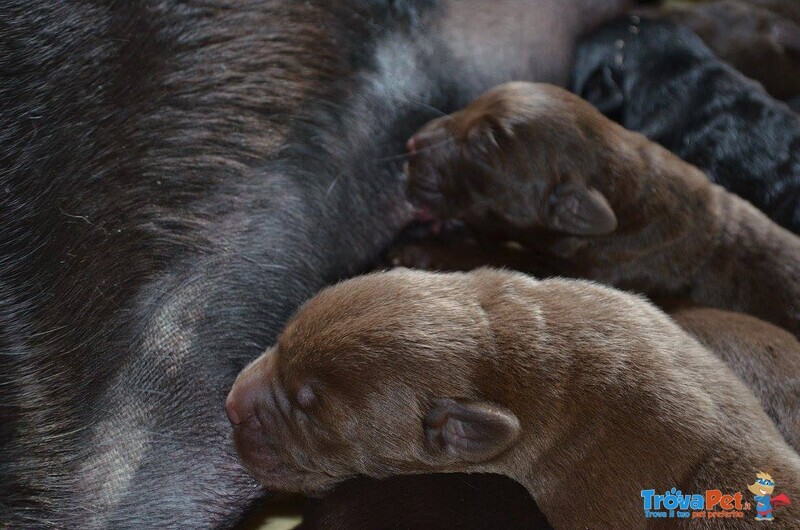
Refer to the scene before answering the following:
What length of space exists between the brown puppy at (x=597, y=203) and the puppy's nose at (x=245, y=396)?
0.89m

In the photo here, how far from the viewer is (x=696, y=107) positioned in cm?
296

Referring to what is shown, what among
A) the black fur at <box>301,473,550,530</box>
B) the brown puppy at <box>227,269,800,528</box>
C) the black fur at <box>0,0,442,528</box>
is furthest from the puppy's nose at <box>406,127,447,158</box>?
the black fur at <box>301,473,550,530</box>

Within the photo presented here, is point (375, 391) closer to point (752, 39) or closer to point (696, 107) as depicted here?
point (696, 107)

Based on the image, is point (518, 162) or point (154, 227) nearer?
point (154, 227)

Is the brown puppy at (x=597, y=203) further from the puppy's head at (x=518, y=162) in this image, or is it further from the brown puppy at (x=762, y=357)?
the brown puppy at (x=762, y=357)

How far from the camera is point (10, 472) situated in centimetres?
174

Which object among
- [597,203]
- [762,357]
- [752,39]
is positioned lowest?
[762,357]

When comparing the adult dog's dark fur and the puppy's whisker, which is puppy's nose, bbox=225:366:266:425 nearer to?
the adult dog's dark fur

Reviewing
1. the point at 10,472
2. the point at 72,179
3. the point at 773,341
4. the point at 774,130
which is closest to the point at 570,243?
the point at 773,341

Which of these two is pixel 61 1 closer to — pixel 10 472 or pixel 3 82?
→ pixel 3 82

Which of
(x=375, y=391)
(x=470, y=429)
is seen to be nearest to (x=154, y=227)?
(x=375, y=391)

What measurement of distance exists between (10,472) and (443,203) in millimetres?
1310

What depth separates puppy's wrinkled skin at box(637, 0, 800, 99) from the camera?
3.61m

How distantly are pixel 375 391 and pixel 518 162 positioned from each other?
0.95 m
